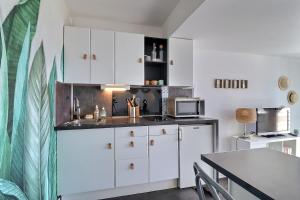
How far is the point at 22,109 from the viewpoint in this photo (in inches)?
39.3

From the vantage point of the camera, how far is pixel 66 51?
6.73 ft

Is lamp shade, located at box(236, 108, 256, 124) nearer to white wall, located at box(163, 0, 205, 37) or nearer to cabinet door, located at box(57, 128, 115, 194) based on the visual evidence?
white wall, located at box(163, 0, 205, 37)

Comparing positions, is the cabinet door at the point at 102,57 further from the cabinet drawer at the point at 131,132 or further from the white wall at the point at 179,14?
the white wall at the point at 179,14

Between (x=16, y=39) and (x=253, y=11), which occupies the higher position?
(x=253, y=11)

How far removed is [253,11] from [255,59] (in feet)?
6.23

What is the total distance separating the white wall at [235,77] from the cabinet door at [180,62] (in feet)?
0.97

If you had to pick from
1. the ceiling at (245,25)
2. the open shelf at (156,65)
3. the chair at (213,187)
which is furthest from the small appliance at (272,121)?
the chair at (213,187)

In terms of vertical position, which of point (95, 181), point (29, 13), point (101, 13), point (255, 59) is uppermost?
point (101, 13)

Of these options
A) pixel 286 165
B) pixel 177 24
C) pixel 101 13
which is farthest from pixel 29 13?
pixel 286 165

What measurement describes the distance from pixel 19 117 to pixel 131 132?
1185mm

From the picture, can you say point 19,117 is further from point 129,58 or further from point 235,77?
point 235,77

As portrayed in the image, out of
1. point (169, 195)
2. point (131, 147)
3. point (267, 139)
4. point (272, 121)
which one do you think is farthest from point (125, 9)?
point (272, 121)

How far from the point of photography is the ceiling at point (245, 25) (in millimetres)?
1602

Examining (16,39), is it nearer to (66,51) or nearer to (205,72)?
(66,51)
